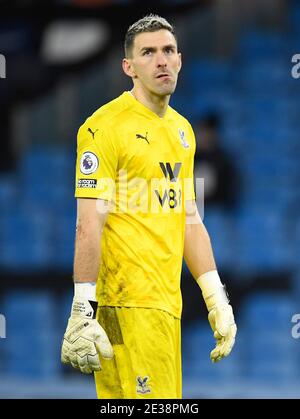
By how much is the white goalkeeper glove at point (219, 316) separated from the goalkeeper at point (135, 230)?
21 centimetres

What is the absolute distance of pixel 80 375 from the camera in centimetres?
1032

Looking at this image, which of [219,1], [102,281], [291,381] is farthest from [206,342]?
[102,281]

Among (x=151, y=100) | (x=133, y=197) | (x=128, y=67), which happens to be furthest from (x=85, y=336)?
(x=128, y=67)

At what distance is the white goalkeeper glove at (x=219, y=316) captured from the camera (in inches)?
196

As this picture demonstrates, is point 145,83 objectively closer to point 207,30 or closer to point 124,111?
point 124,111

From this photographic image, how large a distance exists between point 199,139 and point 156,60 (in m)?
5.88

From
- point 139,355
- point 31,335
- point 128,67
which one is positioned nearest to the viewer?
point 139,355

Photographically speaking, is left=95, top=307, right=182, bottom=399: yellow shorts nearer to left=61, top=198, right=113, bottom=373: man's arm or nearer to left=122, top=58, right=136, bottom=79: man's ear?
left=61, top=198, right=113, bottom=373: man's arm

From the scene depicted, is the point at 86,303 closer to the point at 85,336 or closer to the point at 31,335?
the point at 85,336

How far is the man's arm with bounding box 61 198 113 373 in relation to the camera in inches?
181

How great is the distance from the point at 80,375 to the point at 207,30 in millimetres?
3825

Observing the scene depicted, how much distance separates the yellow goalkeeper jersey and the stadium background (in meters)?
5.52

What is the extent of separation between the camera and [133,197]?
4.78 m

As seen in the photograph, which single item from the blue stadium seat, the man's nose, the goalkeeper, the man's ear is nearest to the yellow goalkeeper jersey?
the goalkeeper
